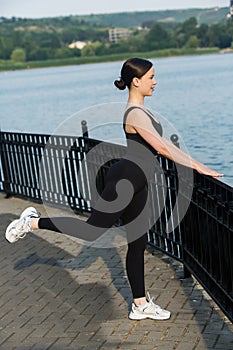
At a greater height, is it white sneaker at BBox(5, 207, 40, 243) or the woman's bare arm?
the woman's bare arm

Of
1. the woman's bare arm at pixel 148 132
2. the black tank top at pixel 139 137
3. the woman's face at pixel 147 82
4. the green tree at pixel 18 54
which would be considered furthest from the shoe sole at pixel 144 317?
the green tree at pixel 18 54

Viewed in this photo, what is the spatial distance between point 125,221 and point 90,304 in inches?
41.0

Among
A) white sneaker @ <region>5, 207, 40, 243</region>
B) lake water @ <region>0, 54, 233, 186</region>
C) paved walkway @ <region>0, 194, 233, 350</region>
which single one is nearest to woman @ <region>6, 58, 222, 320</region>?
white sneaker @ <region>5, 207, 40, 243</region>

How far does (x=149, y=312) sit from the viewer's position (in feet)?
19.5

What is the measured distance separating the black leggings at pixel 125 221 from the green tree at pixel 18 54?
125m

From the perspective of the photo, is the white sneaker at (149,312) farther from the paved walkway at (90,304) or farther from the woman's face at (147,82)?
the woman's face at (147,82)

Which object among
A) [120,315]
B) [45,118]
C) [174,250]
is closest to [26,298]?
[120,315]

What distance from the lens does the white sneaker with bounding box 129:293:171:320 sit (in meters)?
5.92

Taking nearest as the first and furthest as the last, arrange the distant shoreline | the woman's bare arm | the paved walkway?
the woman's bare arm, the paved walkway, the distant shoreline

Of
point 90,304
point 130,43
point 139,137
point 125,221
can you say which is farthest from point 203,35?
point 139,137

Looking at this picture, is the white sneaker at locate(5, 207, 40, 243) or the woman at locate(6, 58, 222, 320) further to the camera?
the white sneaker at locate(5, 207, 40, 243)

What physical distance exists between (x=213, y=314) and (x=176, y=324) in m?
0.37

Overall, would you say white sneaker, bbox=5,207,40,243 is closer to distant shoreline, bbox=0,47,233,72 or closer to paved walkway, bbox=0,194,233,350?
paved walkway, bbox=0,194,233,350

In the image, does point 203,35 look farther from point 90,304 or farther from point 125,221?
point 125,221
